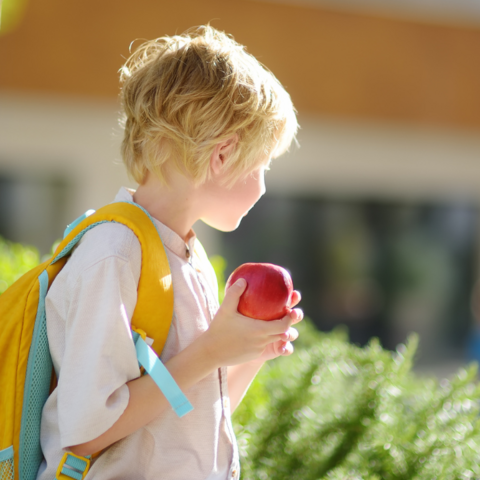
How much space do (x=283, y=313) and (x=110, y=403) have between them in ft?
1.47

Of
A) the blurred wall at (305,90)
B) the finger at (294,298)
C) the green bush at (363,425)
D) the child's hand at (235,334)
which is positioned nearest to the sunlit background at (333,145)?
the blurred wall at (305,90)

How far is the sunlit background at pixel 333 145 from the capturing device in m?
6.86

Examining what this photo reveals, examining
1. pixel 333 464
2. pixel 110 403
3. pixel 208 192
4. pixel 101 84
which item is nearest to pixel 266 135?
pixel 208 192

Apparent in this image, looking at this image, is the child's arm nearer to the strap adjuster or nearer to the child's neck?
the strap adjuster

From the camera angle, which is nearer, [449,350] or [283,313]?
[283,313]

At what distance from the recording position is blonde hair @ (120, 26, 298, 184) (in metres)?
1.37

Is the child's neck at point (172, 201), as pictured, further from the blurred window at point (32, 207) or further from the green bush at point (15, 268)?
the blurred window at point (32, 207)

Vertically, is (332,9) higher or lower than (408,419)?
higher

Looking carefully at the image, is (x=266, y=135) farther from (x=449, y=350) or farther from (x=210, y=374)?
(x=449, y=350)

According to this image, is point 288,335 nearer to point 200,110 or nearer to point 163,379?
point 163,379

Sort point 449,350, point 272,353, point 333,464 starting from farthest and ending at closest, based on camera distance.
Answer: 1. point 449,350
2. point 333,464
3. point 272,353

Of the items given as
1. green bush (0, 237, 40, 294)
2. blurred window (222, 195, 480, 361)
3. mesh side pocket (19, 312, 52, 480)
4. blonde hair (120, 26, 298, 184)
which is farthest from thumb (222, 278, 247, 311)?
blurred window (222, 195, 480, 361)

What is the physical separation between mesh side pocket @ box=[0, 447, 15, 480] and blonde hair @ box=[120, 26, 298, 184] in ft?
2.23

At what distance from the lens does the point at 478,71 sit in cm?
830
